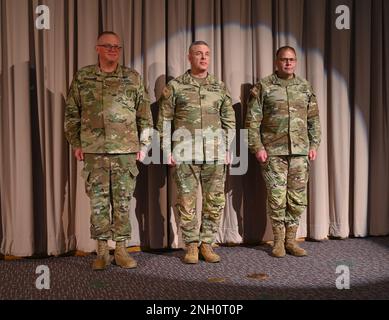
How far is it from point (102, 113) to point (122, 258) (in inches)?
41.5

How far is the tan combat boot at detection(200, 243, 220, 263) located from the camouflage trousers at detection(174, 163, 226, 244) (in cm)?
4

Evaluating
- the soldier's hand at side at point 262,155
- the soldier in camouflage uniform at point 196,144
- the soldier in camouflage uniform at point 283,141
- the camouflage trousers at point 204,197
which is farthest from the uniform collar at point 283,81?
the camouflage trousers at point 204,197

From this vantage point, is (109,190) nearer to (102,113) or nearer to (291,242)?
(102,113)

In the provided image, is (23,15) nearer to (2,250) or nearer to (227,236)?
(2,250)

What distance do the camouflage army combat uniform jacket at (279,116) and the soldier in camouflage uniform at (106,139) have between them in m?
0.91

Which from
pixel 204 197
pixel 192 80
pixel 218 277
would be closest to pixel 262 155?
pixel 204 197

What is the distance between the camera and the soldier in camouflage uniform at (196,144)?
3764 millimetres

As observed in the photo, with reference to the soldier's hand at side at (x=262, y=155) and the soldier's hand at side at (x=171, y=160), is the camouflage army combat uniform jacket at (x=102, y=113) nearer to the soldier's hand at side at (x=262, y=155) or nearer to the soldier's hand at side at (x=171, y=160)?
the soldier's hand at side at (x=171, y=160)

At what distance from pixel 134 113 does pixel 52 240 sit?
1.21 metres

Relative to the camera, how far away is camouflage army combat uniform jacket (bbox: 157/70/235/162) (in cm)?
377

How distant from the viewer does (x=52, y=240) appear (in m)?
3.94

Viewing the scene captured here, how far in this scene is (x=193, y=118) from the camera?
3.76 metres

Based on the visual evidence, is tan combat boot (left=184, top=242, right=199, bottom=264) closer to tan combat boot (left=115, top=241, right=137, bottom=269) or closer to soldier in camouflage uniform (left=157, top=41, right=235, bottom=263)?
soldier in camouflage uniform (left=157, top=41, right=235, bottom=263)

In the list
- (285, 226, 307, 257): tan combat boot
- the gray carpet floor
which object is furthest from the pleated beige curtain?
(285, 226, 307, 257): tan combat boot
